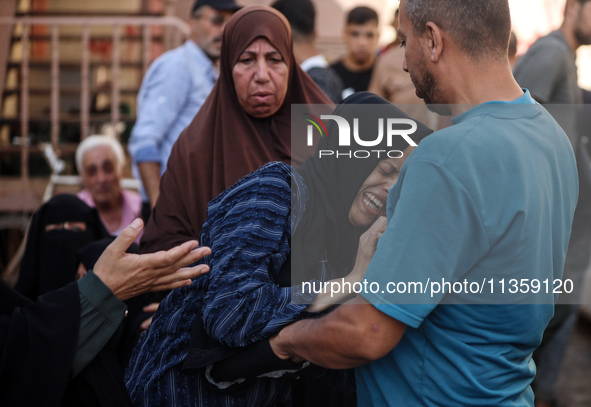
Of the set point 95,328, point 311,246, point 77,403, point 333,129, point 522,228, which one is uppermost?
point 333,129

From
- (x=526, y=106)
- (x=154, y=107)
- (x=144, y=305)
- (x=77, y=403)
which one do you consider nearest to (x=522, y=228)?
(x=526, y=106)

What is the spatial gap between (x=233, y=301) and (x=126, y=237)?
336 mm

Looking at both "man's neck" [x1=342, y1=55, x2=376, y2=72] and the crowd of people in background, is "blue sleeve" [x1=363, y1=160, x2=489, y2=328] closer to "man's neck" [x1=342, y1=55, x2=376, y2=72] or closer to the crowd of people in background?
the crowd of people in background

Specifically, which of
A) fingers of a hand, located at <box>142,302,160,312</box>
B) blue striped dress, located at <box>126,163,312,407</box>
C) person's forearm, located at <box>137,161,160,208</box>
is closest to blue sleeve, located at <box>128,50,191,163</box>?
person's forearm, located at <box>137,161,160,208</box>

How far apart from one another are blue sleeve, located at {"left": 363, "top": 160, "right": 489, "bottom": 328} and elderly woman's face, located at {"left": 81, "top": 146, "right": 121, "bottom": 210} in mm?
3305

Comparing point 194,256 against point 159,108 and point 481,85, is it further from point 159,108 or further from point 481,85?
point 159,108

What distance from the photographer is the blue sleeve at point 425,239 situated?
1274 mm

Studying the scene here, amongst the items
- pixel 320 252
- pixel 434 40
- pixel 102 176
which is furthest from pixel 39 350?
pixel 102 176

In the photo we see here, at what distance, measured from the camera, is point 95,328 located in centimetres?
181

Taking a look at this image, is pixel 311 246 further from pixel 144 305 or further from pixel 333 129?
pixel 144 305

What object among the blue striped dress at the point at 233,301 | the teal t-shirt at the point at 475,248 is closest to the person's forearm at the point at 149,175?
the blue striped dress at the point at 233,301

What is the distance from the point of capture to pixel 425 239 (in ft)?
4.20

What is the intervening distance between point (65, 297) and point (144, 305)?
782 mm

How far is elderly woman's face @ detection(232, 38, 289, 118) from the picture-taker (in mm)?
2537
